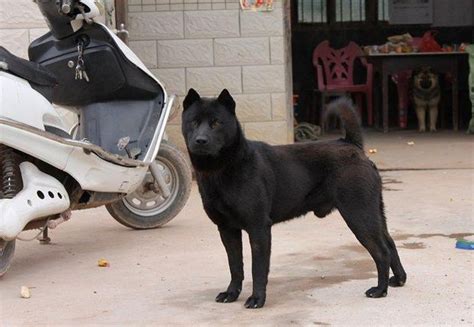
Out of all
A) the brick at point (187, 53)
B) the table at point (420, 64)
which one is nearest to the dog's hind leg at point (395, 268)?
the brick at point (187, 53)

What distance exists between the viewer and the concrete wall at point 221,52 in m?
9.49

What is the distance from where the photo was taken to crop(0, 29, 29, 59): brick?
802cm

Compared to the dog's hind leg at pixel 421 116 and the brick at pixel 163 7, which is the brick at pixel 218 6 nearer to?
the brick at pixel 163 7

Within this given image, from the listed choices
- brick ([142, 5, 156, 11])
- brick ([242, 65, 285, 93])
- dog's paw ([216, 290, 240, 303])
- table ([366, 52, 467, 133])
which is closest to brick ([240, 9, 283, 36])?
brick ([242, 65, 285, 93])

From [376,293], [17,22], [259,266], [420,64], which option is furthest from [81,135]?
[420,64]

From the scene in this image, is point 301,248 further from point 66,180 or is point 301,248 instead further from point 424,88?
point 424,88

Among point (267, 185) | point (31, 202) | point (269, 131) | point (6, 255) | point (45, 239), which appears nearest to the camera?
point (267, 185)

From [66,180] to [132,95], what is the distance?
1.02 metres

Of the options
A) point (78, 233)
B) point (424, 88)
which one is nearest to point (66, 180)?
point (78, 233)

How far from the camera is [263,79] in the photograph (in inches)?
375

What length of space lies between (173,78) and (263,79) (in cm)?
85

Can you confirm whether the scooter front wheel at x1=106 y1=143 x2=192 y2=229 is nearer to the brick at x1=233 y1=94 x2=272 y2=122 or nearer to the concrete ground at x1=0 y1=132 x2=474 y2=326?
the concrete ground at x1=0 y1=132 x2=474 y2=326

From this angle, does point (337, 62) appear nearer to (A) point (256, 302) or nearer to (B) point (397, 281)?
(B) point (397, 281)

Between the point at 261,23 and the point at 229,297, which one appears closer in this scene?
the point at 229,297
